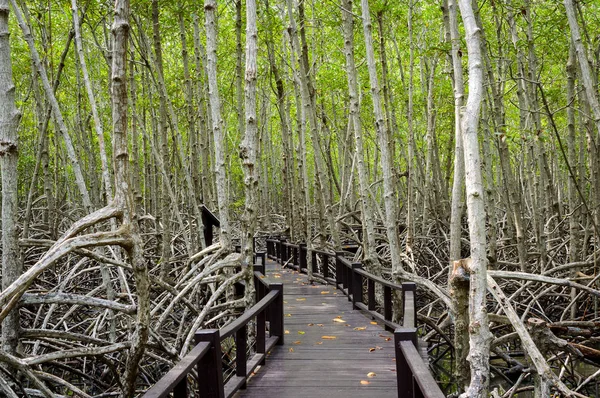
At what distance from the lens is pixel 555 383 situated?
3357mm

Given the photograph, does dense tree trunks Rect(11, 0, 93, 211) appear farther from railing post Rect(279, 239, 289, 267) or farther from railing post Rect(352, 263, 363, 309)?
railing post Rect(279, 239, 289, 267)

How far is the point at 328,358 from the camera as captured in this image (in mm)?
4906

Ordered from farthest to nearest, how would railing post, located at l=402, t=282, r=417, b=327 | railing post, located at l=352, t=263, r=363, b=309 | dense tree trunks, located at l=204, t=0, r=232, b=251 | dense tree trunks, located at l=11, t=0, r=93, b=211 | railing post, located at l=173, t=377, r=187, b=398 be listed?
railing post, located at l=352, t=263, r=363, b=309, dense tree trunks, located at l=204, t=0, r=232, b=251, dense tree trunks, located at l=11, t=0, r=93, b=211, railing post, located at l=402, t=282, r=417, b=327, railing post, located at l=173, t=377, r=187, b=398

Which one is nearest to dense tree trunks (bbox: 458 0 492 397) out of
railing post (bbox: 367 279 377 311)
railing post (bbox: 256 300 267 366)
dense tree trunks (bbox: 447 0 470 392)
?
dense tree trunks (bbox: 447 0 470 392)

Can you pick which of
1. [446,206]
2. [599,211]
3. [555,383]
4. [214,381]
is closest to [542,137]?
[599,211]

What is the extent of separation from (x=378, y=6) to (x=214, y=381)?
6210 millimetres

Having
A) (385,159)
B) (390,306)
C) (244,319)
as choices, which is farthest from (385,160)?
(244,319)

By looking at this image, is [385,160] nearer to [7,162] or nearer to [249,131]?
[249,131]

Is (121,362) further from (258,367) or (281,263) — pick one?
(281,263)

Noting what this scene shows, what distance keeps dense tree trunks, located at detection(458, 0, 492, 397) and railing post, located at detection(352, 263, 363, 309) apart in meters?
3.55

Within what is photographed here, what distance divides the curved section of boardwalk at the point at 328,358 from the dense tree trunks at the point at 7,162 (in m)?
1.68

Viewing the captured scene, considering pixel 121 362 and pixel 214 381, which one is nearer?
pixel 214 381

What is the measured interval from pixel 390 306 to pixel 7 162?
3.68 metres

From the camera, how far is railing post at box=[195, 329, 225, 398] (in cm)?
314
